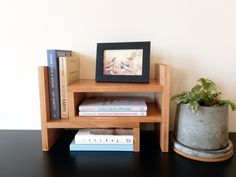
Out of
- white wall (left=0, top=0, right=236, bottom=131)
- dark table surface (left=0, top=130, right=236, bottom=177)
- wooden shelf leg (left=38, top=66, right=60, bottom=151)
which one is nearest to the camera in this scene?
dark table surface (left=0, top=130, right=236, bottom=177)

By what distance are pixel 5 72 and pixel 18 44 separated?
15 centimetres

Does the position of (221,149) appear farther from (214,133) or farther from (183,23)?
(183,23)

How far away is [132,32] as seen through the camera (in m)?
0.93

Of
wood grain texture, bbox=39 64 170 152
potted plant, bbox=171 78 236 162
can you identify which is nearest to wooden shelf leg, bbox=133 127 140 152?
wood grain texture, bbox=39 64 170 152

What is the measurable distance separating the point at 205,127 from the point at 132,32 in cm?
50

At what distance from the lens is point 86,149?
79cm

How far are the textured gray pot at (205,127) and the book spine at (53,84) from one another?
469 millimetres

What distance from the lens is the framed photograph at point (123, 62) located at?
2.76 ft

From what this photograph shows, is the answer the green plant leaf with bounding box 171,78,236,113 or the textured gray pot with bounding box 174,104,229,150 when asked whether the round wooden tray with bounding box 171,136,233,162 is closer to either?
the textured gray pot with bounding box 174,104,229,150

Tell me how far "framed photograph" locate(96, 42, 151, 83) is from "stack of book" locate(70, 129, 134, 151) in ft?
0.72

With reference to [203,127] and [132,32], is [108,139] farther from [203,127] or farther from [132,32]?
[132,32]

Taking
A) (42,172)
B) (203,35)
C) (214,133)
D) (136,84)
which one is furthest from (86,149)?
(203,35)

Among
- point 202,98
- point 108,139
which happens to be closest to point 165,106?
point 202,98

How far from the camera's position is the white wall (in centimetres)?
91
